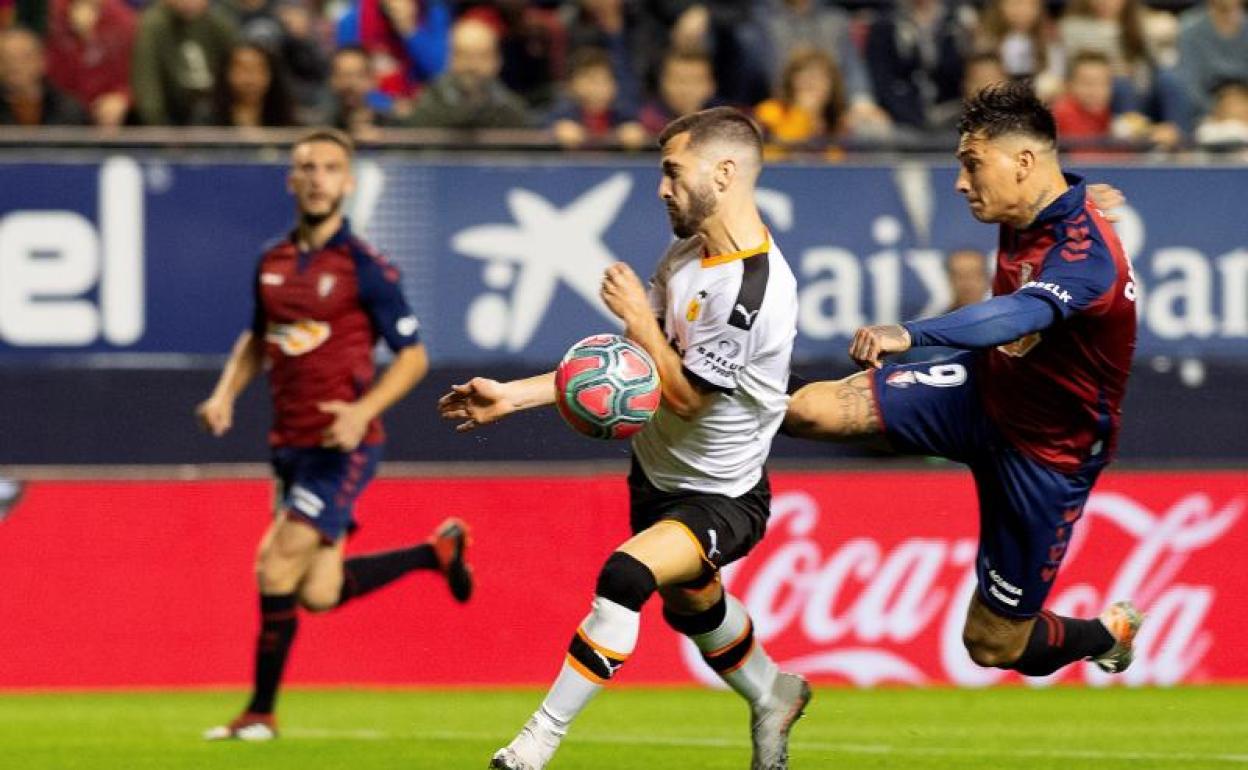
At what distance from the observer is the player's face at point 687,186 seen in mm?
8555

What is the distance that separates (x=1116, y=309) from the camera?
889 cm

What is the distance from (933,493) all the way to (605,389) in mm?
5928

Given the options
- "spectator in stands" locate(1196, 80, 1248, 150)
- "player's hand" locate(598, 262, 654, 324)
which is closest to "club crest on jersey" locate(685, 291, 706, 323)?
"player's hand" locate(598, 262, 654, 324)

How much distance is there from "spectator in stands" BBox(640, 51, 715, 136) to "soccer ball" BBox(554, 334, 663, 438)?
7936 millimetres

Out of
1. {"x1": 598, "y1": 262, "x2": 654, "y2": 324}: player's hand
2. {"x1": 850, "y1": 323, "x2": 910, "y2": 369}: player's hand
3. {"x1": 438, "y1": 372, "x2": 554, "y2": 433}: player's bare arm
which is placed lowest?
{"x1": 438, "y1": 372, "x2": 554, "y2": 433}: player's bare arm

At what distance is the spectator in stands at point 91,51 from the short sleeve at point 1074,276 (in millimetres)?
9064

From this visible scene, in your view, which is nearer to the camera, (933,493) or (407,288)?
(933,493)

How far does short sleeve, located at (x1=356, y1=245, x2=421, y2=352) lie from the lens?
456 inches

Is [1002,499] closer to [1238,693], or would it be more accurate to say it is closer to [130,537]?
[1238,693]

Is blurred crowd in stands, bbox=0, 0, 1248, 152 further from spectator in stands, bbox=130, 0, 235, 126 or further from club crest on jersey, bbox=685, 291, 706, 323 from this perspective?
club crest on jersey, bbox=685, 291, 706, 323

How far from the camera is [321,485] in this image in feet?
37.8

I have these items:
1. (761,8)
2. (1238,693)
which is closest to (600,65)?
(761,8)

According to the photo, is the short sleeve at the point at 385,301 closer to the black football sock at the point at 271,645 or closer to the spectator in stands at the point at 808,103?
the black football sock at the point at 271,645

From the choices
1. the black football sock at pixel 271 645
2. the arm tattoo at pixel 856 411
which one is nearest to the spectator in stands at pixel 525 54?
the black football sock at pixel 271 645
